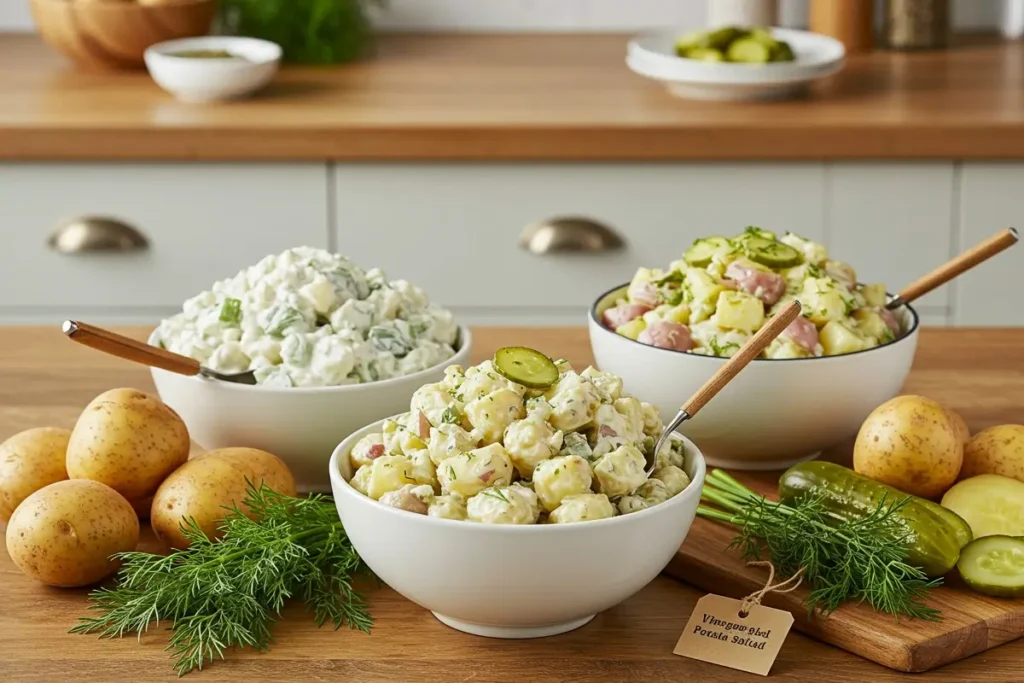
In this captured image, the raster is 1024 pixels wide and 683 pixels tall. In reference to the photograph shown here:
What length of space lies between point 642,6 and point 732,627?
248cm

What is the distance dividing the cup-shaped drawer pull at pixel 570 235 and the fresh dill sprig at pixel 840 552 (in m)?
1.31

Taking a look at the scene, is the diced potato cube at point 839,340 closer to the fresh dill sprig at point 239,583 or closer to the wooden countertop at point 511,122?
the fresh dill sprig at point 239,583

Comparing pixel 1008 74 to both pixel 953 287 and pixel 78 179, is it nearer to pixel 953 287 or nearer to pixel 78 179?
pixel 953 287

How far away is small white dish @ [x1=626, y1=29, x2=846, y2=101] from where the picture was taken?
2510 millimetres

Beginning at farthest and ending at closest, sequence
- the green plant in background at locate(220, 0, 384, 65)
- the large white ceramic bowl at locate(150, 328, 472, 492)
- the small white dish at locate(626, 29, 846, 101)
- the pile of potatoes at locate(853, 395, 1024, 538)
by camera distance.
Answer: the green plant in background at locate(220, 0, 384, 65)
the small white dish at locate(626, 29, 846, 101)
the large white ceramic bowl at locate(150, 328, 472, 492)
the pile of potatoes at locate(853, 395, 1024, 538)

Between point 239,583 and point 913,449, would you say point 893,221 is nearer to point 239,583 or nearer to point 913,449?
point 913,449

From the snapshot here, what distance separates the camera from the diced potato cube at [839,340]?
4.38ft

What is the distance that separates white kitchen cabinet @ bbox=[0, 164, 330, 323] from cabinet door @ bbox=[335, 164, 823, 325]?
0.10m

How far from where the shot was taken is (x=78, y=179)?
2.48 m

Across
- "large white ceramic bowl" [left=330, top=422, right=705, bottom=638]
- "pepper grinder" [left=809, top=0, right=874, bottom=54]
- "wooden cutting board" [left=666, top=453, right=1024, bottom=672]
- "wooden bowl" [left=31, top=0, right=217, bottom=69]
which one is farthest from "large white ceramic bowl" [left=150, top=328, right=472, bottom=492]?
"pepper grinder" [left=809, top=0, right=874, bottom=54]

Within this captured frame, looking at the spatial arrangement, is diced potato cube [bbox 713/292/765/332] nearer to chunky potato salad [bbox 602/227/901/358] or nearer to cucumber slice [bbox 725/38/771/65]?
chunky potato salad [bbox 602/227/901/358]

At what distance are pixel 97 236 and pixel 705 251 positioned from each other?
1425 millimetres

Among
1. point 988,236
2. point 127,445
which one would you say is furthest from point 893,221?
point 127,445

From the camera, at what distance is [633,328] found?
139 centimetres
